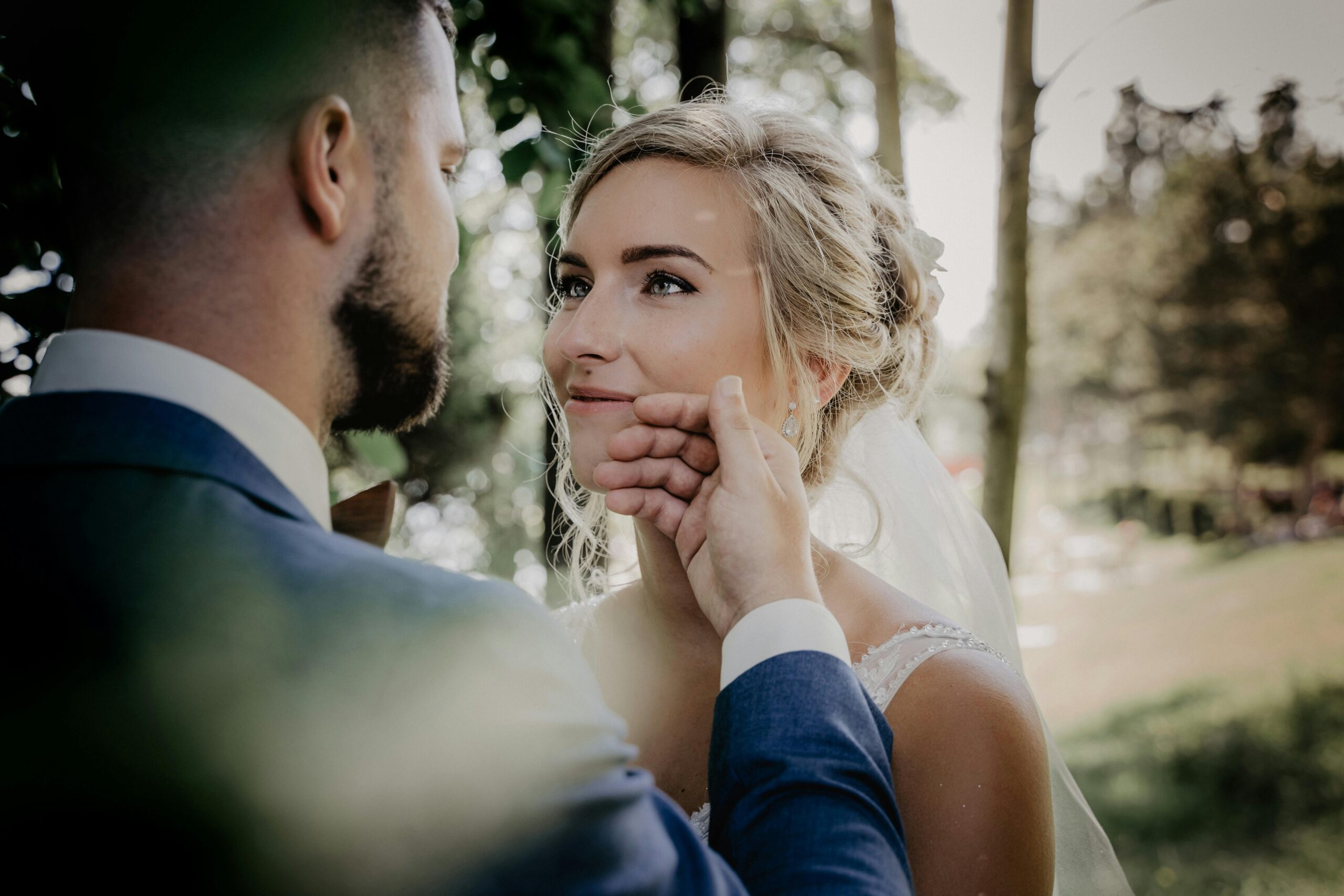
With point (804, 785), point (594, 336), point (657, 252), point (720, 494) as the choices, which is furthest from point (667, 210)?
point (804, 785)

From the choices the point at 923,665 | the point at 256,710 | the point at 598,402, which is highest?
the point at 598,402

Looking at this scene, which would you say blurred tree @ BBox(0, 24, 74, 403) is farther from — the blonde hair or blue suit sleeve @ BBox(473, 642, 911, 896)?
blue suit sleeve @ BBox(473, 642, 911, 896)

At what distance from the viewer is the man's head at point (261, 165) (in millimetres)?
1196

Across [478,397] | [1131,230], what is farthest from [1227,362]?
[478,397]

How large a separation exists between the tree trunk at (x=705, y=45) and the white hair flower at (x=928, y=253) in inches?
82.8

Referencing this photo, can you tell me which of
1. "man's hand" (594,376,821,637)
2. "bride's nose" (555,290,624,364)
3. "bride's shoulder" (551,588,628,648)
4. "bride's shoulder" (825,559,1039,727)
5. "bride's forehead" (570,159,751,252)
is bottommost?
"bride's shoulder" (551,588,628,648)

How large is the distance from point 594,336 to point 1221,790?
1064 cm

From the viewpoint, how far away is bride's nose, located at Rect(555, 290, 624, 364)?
2.27 meters

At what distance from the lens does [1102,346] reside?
2417 cm

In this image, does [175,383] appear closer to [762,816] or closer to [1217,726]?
[762,816]

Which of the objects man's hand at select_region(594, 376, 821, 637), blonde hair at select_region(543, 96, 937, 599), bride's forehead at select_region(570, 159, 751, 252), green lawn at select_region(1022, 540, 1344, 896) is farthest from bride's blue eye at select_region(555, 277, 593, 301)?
green lawn at select_region(1022, 540, 1344, 896)

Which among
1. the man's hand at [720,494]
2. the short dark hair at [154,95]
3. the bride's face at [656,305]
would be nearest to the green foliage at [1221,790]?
the bride's face at [656,305]

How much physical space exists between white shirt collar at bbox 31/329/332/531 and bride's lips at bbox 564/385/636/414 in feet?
3.72

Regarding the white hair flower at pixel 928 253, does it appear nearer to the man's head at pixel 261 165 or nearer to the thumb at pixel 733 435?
the thumb at pixel 733 435
